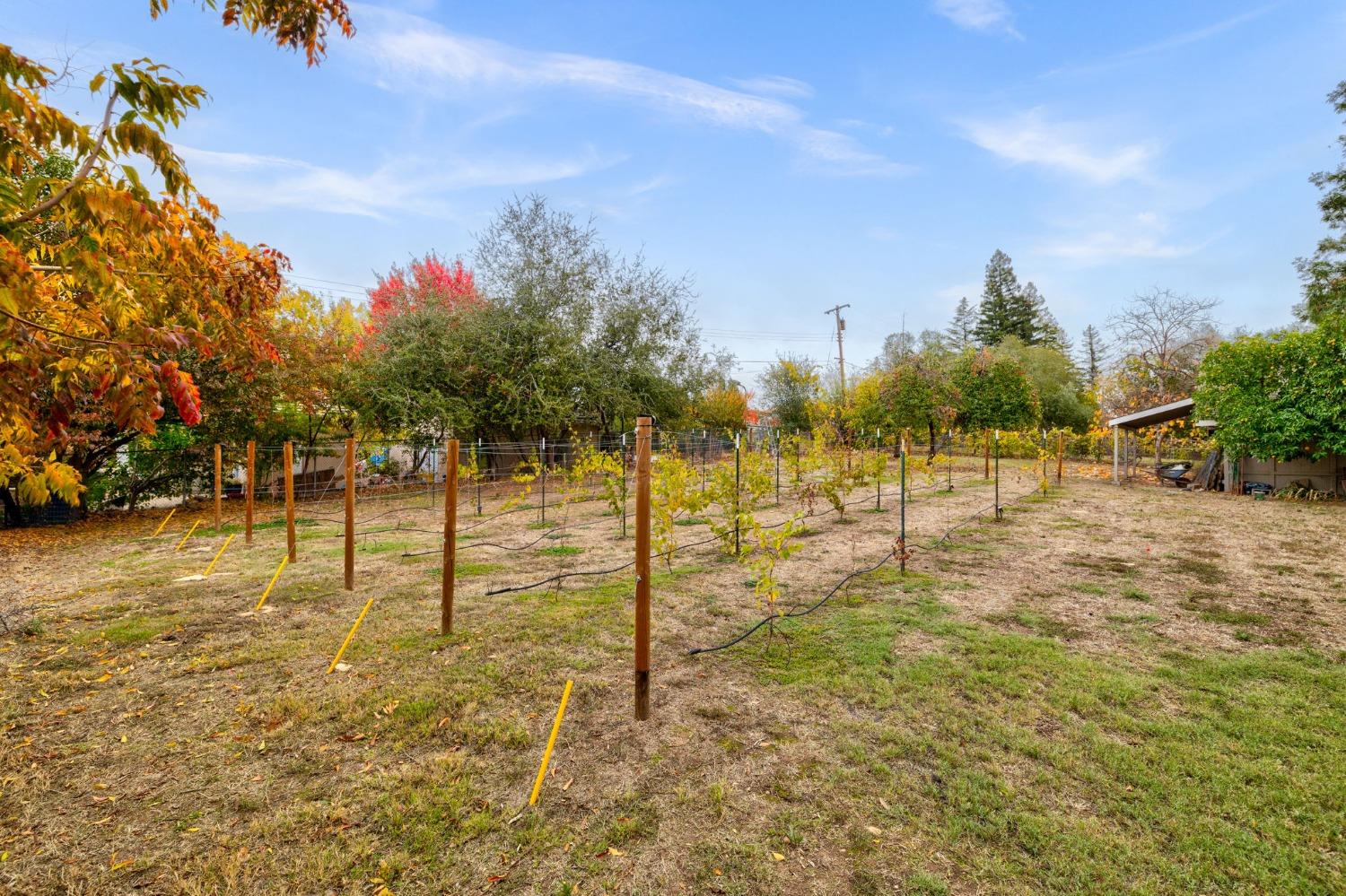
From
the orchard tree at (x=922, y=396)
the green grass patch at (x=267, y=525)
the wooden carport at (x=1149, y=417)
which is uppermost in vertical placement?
the orchard tree at (x=922, y=396)

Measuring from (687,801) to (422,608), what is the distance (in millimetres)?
3207

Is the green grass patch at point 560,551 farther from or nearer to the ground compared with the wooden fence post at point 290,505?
nearer to the ground

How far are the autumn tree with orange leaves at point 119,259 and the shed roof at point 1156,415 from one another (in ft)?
57.1

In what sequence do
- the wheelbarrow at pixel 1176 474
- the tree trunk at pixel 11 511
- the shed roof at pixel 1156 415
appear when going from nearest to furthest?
the tree trunk at pixel 11 511 → the shed roof at pixel 1156 415 → the wheelbarrow at pixel 1176 474

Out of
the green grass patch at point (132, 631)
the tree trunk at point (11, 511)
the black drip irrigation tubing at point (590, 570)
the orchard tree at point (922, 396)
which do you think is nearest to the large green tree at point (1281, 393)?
the black drip irrigation tubing at point (590, 570)

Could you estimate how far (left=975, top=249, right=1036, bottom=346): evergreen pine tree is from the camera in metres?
38.8

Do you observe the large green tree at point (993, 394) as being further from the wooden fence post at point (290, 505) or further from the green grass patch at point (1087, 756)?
the wooden fence post at point (290, 505)

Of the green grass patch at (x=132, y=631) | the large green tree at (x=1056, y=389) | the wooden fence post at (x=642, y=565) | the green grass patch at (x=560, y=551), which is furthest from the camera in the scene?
the large green tree at (x=1056, y=389)

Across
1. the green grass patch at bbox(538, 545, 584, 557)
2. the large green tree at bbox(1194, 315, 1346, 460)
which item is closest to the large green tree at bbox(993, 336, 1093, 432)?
the large green tree at bbox(1194, 315, 1346, 460)

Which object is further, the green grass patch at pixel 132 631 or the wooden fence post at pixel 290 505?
the wooden fence post at pixel 290 505

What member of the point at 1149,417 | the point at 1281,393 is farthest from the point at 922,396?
the point at 1281,393

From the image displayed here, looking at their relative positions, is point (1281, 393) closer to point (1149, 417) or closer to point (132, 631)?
point (1149, 417)

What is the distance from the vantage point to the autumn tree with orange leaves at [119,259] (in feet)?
5.08

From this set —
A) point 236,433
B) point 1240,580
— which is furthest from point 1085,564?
point 236,433
